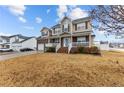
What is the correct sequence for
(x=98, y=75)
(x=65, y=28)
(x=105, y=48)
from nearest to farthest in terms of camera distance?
(x=98, y=75), (x=105, y=48), (x=65, y=28)

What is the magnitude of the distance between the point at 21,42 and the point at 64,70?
2.75 feet

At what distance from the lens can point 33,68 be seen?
8.40 feet

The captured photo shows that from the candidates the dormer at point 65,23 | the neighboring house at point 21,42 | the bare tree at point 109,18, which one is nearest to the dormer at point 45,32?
the neighboring house at point 21,42

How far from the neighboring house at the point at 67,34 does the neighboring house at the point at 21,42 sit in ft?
0.31

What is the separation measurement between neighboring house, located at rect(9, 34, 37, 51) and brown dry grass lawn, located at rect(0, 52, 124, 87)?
0.65 ft

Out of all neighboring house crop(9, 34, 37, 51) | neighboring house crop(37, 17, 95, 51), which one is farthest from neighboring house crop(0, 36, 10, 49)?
neighboring house crop(37, 17, 95, 51)

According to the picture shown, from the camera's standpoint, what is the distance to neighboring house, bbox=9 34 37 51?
270 centimetres

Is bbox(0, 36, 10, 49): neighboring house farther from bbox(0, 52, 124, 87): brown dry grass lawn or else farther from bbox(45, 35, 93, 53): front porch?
bbox(45, 35, 93, 53): front porch

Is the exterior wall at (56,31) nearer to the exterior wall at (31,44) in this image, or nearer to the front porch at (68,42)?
the front porch at (68,42)

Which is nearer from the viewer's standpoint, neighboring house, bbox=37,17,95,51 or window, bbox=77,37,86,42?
neighboring house, bbox=37,17,95,51

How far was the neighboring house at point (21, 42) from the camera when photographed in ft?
8.87
